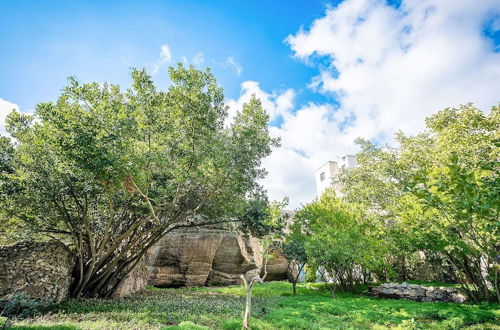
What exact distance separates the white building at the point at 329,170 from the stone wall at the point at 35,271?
1569 inches

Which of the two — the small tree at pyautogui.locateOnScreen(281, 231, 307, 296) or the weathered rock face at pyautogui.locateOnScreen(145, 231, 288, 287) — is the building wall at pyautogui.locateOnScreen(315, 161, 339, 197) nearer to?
the weathered rock face at pyautogui.locateOnScreen(145, 231, 288, 287)

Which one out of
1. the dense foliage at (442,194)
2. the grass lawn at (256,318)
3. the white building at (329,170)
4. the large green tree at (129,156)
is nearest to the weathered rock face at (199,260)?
the large green tree at (129,156)

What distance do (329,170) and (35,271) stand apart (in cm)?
4574

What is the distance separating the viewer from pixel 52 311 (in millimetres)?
9750

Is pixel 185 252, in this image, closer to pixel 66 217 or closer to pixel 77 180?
pixel 66 217

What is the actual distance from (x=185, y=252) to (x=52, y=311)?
612 inches

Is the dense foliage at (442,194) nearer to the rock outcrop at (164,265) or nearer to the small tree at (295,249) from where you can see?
the small tree at (295,249)

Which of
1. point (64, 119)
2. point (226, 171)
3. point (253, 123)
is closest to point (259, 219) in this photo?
point (226, 171)

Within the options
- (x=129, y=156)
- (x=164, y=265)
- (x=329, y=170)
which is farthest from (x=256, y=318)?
(x=329, y=170)

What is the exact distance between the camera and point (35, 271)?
441 inches

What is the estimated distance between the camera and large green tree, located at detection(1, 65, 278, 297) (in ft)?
30.6

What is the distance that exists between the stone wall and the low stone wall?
1980cm

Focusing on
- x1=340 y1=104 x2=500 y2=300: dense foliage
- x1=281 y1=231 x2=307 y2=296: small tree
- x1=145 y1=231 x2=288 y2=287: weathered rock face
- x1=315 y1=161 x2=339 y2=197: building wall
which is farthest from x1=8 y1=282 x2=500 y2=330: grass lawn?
x1=315 y1=161 x2=339 y2=197: building wall

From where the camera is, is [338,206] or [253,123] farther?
[338,206]
